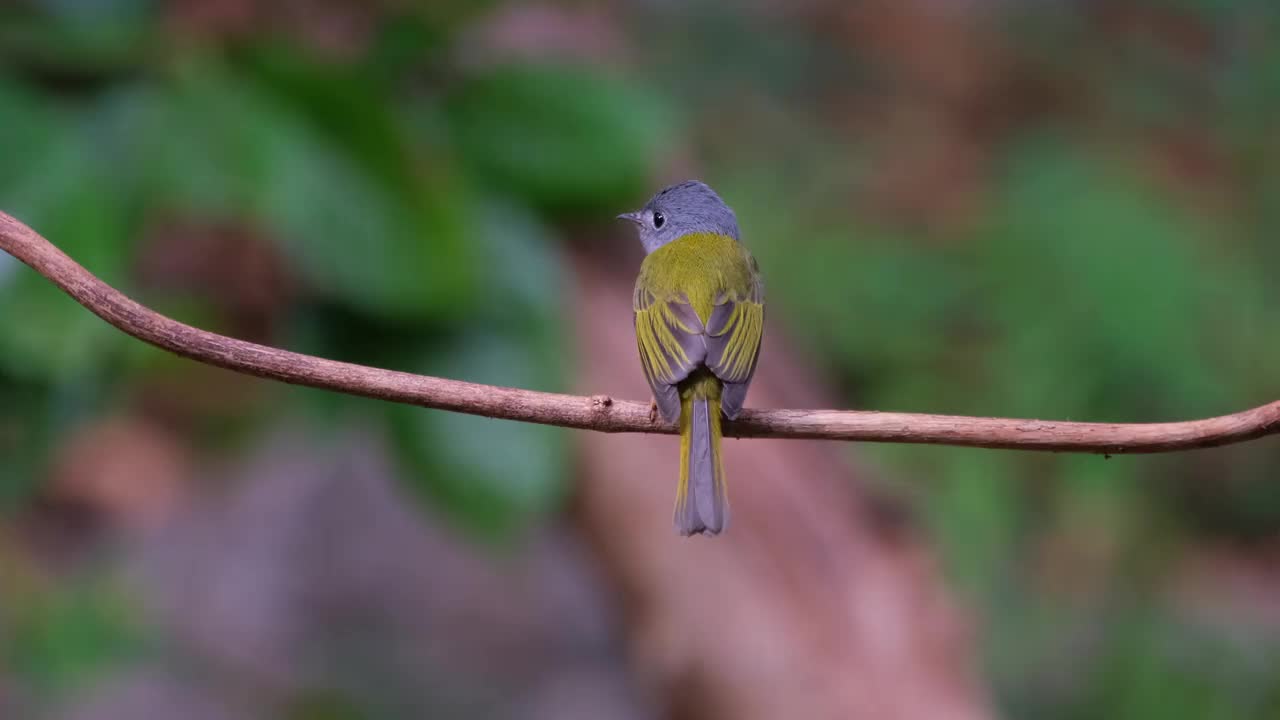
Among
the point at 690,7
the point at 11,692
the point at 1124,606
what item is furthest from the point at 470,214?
the point at 690,7

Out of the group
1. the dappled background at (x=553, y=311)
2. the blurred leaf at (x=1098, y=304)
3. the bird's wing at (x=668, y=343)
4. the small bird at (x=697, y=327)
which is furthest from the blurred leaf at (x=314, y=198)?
the blurred leaf at (x=1098, y=304)

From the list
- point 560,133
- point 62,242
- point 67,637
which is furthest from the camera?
point 67,637

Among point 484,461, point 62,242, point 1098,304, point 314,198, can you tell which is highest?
point 1098,304

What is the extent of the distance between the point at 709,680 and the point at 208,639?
6.37 ft

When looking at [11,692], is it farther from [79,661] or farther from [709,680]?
[709,680]

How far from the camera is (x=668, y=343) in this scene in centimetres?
200

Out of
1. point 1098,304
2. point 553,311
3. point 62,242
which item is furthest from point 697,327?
point 1098,304

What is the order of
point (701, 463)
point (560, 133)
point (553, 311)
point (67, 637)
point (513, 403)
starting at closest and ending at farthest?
point (513, 403), point (701, 463), point (553, 311), point (560, 133), point (67, 637)

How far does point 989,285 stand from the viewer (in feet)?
14.4

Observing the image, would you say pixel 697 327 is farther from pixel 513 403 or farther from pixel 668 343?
pixel 513 403

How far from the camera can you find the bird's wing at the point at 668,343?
1898 millimetres

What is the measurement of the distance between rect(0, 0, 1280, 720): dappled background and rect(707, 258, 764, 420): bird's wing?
870 millimetres

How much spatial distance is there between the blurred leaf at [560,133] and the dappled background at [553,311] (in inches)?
0.4

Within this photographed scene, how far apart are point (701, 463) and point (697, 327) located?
323 millimetres
